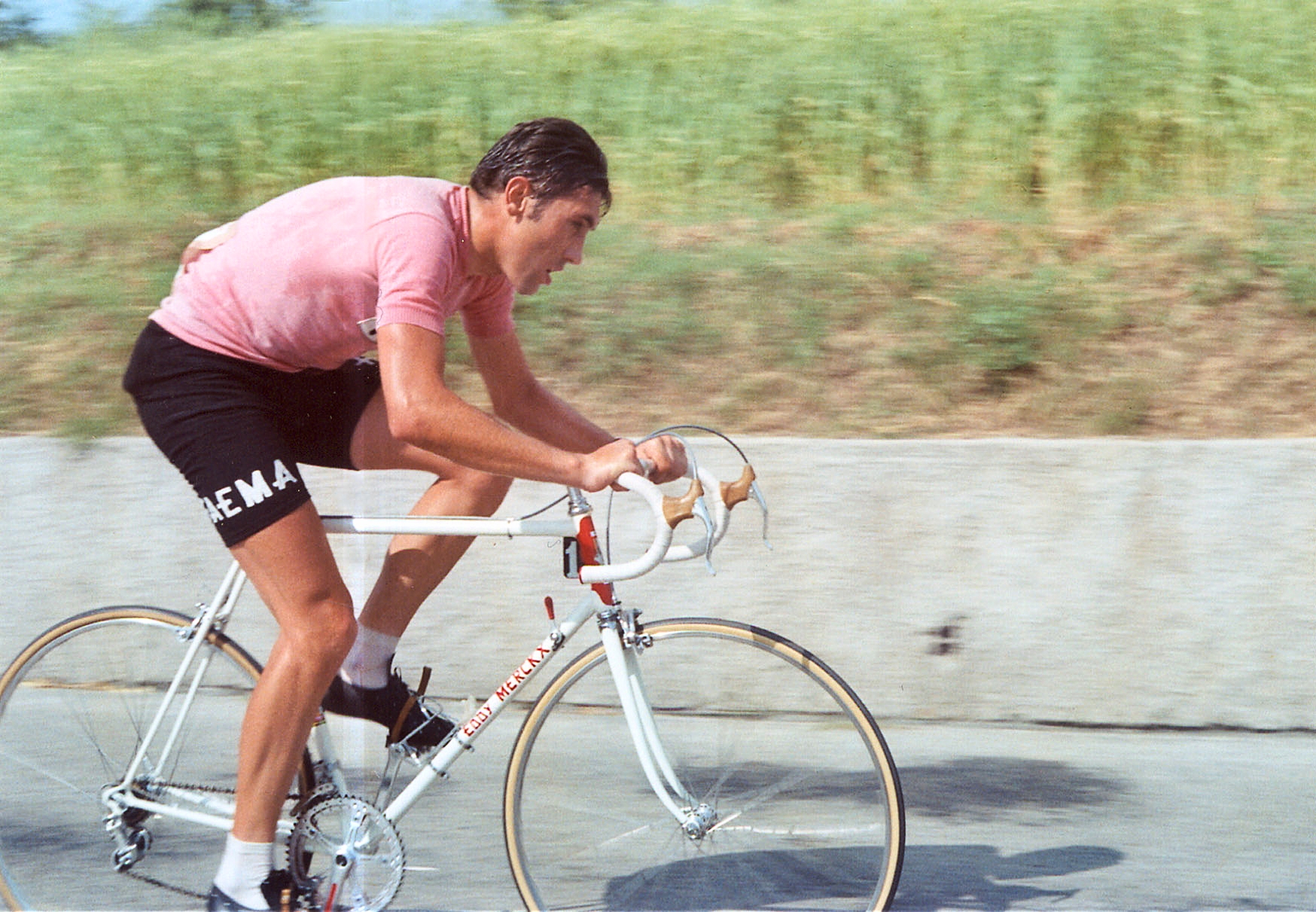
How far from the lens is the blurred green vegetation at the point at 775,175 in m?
5.57

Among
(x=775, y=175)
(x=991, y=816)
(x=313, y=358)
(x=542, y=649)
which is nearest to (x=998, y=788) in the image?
(x=991, y=816)

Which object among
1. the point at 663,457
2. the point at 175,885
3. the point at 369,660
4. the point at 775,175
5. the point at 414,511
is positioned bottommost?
the point at 175,885

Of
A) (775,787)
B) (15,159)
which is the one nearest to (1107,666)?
(775,787)

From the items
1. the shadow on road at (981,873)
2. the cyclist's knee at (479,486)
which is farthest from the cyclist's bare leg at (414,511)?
the shadow on road at (981,873)

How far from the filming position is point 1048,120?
22.8 feet

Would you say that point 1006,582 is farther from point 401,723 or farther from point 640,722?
point 401,723

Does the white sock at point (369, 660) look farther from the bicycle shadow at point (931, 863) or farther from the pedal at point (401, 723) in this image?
the bicycle shadow at point (931, 863)

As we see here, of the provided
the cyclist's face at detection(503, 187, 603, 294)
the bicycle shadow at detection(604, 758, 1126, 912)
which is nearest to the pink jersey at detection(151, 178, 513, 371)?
the cyclist's face at detection(503, 187, 603, 294)

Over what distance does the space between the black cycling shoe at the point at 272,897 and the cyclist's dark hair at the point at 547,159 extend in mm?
1513

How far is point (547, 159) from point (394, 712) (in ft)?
4.13

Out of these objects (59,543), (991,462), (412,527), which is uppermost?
(412,527)

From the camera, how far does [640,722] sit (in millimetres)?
3004

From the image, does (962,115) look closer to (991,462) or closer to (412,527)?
(991,462)

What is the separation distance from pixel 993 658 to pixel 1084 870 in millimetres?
1018
